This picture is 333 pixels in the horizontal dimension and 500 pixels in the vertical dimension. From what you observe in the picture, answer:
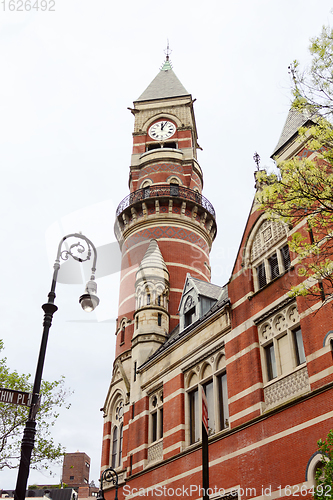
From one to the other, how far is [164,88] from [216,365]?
31.0 meters

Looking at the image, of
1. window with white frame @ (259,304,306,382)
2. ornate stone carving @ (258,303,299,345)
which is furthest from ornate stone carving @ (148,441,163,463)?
ornate stone carving @ (258,303,299,345)

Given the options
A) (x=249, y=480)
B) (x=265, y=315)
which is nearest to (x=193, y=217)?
(x=265, y=315)

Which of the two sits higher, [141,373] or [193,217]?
[193,217]

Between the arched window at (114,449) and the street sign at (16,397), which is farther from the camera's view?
the arched window at (114,449)

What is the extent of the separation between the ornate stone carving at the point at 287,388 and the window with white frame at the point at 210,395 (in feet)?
8.43

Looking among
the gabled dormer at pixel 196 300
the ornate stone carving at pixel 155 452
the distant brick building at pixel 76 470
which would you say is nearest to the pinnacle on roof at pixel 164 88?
the gabled dormer at pixel 196 300

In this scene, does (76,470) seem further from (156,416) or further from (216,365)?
(216,365)

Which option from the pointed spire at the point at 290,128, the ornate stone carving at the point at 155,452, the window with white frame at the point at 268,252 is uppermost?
the pointed spire at the point at 290,128

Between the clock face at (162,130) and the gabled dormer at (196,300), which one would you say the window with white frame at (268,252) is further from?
the clock face at (162,130)

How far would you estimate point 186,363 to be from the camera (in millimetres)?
20312

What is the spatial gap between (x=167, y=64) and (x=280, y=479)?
44.3 metres

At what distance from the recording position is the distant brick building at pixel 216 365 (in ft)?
45.1

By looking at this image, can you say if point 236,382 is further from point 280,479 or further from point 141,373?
point 141,373

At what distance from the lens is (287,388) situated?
1457 centimetres
